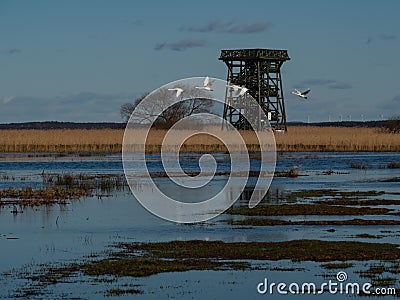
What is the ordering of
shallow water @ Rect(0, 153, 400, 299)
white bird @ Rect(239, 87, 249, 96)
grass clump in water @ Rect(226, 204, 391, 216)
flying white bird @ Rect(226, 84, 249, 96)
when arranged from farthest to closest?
flying white bird @ Rect(226, 84, 249, 96), white bird @ Rect(239, 87, 249, 96), grass clump in water @ Rect(226, 204, 391, 216), shallow water @ Rect(0, 153, 400, 299)

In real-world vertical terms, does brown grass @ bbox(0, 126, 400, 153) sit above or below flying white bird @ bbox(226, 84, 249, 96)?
below

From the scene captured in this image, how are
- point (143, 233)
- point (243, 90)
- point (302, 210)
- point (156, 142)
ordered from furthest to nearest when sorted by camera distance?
point (243, 90), point (156, 142), point (302, 210), point (143, 233)

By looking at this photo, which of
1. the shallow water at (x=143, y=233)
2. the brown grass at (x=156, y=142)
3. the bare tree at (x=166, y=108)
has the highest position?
the bare tree at (x=166, y=108)

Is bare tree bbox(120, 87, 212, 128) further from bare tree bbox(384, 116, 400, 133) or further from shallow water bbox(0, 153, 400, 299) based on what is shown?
shallow water bbox(0, 153, 400, 299)

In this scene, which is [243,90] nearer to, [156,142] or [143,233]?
[156,142]

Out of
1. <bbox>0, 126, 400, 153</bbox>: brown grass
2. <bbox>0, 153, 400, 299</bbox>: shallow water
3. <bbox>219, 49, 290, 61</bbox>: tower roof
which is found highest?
<bbox>219, 49, 290, 61</bbox>: tower roof

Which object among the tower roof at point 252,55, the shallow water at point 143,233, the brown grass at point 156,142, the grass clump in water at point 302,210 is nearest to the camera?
the shallow water at point 143,233

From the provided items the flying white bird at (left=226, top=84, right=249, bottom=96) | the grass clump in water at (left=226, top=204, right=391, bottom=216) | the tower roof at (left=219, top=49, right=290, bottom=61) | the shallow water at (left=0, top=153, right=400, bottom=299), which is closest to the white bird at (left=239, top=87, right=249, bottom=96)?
the flying white bird at (left=226, top=84, right=249, bottom=96)

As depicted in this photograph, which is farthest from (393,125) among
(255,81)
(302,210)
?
(302,210)

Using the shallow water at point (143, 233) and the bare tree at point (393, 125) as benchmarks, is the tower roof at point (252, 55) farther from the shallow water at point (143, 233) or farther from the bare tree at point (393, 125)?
the shallow water at point (143, 233)

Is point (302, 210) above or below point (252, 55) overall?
below

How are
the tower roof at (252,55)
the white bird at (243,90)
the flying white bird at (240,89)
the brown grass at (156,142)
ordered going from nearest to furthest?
the brown grass at (156,142) < the white bird at (243,90) < the flying white bird at (240,89) < the tower roof at (252,55)

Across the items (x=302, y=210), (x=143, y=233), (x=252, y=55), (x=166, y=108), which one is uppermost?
(x=252, y=55)

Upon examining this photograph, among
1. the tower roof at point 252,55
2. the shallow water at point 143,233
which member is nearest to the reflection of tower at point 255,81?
the tower roof at point 252,55
